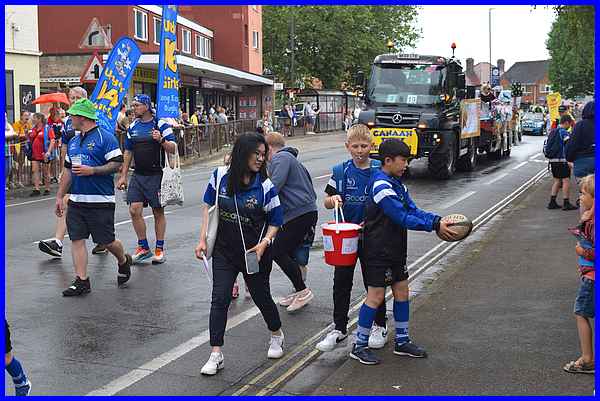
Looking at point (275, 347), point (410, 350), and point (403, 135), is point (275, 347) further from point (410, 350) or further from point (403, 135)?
point (403, 135)

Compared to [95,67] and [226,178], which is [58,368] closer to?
[226,178]

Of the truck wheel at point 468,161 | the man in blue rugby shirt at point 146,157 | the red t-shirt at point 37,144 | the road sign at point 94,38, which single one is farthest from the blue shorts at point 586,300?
the truck wheel at point 468,161

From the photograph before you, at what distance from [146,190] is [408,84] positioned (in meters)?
13.3

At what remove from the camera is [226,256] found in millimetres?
5949

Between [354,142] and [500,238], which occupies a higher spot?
[354,142]

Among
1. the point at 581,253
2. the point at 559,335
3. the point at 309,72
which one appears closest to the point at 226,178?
the point at 581,253

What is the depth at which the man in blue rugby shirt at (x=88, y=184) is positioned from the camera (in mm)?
8086

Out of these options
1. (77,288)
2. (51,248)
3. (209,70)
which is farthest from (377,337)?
(209,70)

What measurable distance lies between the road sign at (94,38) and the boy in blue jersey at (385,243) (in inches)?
557

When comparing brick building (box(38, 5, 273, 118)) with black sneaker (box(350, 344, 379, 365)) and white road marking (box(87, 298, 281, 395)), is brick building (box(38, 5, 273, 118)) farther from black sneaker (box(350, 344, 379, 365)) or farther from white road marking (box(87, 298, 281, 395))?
black sneaker (box(350, 344, 379, 365))

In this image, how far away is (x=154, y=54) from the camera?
35188 mm

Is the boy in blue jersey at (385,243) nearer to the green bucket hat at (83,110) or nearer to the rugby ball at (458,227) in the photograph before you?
the rugby ball at (458,227)

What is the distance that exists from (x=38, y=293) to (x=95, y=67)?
12.4 metres

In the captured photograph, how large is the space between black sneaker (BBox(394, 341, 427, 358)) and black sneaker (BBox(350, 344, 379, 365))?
204 mm
